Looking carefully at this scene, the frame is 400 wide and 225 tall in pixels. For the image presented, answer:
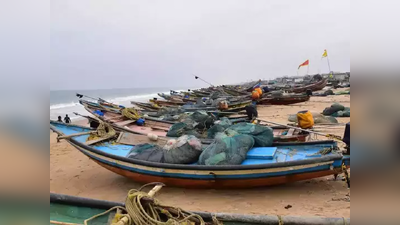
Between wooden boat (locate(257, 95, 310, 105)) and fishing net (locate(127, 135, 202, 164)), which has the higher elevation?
wooden boat (locate(257, 95, 310, 105))

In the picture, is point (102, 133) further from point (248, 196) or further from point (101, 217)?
point (101, 217)

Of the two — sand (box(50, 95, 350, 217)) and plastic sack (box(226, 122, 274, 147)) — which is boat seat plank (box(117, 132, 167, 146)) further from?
plastic sack (box(226, 122, 274, 147))

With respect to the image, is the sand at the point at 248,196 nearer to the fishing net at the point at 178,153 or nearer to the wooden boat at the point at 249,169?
the wooden boat at the point at 249,169

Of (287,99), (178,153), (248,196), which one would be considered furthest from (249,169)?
(287,99)

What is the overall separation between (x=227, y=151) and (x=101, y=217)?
2.96 metres

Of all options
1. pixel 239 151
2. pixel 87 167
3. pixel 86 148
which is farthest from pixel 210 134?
pixel 87 167

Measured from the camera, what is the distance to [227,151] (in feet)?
18.6

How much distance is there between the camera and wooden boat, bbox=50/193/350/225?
9.97ft

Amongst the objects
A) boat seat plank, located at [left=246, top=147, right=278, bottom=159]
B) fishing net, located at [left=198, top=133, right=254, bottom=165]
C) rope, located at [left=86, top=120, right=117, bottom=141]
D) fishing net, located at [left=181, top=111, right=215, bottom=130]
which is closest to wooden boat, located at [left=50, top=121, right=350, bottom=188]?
boat seat plank, located at [left=246, top=147, right=278, bottom=159]

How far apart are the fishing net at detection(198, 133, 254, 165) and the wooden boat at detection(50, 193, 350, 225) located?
2.33 metres

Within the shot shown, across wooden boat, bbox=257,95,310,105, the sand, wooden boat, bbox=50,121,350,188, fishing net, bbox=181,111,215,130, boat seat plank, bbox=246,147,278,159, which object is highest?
wooden boat, bbox=257,95,310,105

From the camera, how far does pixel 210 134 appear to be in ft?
24.7
